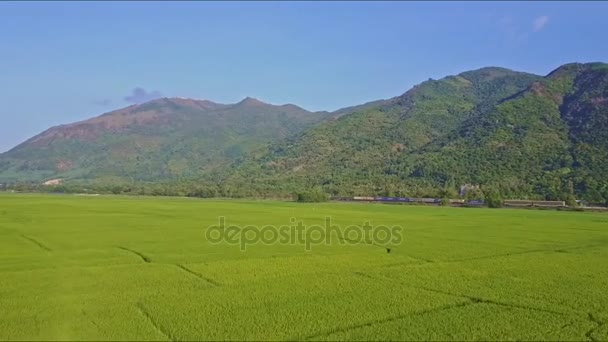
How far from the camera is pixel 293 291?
19781 mm

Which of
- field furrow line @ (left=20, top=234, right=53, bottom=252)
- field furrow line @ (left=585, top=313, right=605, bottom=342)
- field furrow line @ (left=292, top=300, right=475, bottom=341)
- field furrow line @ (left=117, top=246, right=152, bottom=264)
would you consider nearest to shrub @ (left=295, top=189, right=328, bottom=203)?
field furrow line @ (left=20, top=234, right=53, bottom=252)

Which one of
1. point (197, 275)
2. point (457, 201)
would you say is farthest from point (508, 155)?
point (197, 275)

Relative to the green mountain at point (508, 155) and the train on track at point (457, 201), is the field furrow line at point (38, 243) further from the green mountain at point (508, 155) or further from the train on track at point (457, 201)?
the green mountain at point (508, 155)

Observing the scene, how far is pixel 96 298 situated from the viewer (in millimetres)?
17734

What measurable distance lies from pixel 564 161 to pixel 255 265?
112571mm

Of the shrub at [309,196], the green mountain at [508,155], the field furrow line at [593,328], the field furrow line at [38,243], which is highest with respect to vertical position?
the green mountain at [508,155]

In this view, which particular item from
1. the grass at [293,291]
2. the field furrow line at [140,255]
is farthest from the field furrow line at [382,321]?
the field furrow line at [140,255]

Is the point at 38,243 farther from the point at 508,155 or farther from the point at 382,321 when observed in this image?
the point at 508,155

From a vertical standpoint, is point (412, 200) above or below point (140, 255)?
above

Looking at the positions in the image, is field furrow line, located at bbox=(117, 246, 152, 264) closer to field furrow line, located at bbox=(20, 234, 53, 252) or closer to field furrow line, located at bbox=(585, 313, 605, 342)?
field furrow line, located at bbox=(20, 234, 53, 252)

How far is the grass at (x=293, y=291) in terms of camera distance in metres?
14.8

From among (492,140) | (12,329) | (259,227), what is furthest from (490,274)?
(492,140)

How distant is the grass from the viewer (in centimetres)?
1477

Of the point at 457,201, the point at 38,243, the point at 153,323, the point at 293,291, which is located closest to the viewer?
the point at 153,323
